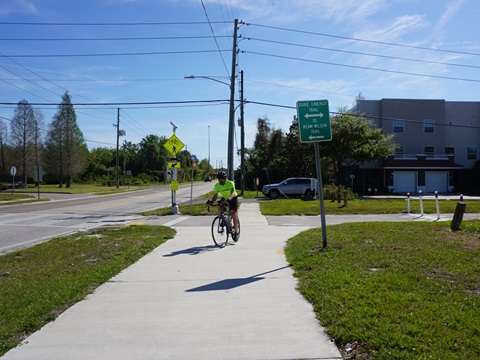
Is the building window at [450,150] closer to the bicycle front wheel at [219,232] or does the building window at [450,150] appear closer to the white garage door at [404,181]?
the white garage door at [404,181]

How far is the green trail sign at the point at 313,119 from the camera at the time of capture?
8.69 m

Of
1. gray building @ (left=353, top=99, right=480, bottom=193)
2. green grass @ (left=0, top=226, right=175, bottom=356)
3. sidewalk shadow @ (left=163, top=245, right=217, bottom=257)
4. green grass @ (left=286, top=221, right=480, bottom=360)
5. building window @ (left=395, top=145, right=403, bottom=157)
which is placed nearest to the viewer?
green grass @ (left=286, top=221, right=480, bottom=360)

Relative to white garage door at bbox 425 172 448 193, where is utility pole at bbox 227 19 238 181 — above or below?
above

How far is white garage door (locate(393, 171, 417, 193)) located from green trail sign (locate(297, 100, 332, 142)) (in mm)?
35579

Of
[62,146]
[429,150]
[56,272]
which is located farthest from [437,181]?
[62,146]

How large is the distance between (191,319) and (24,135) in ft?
210

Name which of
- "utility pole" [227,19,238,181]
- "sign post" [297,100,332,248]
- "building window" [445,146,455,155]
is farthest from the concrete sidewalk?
"building window" [445,146,455,155]

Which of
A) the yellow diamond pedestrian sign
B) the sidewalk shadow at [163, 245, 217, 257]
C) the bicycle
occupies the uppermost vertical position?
the yellow diamond pedestrian sign

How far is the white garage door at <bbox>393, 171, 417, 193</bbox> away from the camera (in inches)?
1633

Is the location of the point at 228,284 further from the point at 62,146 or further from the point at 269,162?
the point at 62,146

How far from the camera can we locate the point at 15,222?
1709cm

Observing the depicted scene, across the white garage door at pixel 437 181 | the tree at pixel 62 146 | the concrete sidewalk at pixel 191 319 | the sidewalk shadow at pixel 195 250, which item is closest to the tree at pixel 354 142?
the white garage door at pixel 437 181

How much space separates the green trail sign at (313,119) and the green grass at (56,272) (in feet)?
14.3

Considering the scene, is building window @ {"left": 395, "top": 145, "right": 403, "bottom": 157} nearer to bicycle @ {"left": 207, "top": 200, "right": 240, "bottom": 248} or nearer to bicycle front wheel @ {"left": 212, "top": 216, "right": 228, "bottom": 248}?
bicycle @ {"left": 207, "top": 200, "right": 240, "bottom": 248}
